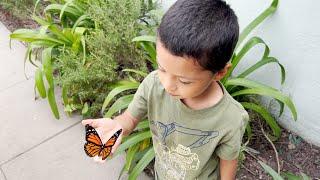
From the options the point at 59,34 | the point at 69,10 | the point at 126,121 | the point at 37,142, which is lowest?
the point at 37,142

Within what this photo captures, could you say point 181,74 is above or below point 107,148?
above

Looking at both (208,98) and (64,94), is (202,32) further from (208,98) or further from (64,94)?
(64,94)

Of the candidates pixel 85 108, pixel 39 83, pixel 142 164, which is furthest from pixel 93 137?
pixel 39 83

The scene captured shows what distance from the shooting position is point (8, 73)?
3.25 metres

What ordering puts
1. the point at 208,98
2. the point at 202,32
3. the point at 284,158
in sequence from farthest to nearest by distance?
the point at 284,158 → the point at 208,98 → the point at 202,32

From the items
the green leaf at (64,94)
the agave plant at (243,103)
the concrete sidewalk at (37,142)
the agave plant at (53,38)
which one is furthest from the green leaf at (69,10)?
the agave plant at (243,103)

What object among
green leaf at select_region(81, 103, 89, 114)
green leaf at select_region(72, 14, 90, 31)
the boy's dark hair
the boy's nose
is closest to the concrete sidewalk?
green leaf at select_region(81, 103, 89, 114)

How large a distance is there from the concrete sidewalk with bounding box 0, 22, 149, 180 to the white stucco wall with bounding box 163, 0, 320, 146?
106 cm

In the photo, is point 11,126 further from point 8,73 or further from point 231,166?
point 231,166

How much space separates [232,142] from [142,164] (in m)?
0.96

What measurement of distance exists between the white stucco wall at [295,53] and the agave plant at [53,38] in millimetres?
1241

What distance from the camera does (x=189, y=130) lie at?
127 centimetres

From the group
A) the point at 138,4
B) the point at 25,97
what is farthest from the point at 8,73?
the point at 138,4

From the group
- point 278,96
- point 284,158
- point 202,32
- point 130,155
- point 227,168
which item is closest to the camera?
point 202,32
